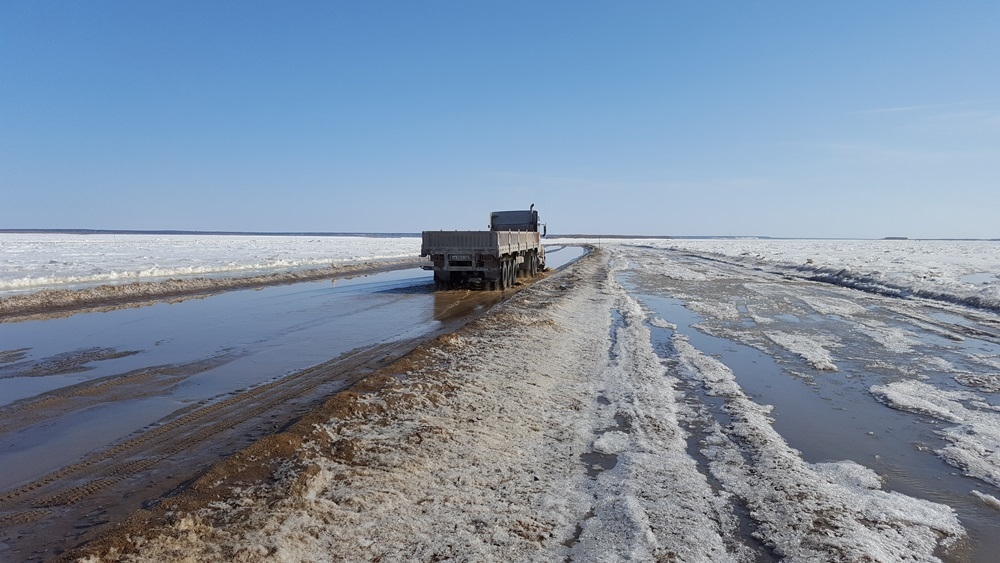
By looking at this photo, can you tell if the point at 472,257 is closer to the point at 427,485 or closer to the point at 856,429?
the point at 856,429

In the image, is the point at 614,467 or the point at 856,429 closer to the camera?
the point at 614,467

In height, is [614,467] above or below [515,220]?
below

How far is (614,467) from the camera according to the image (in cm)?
498

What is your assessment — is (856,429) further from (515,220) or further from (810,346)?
(515,220)

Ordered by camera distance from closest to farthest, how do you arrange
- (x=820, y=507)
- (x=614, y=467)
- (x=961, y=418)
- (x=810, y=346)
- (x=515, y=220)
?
(x=820, y=507)
(x=614, y=467)
(x=961, y=418)
(x=810, y=346)
(x=515, y=220)

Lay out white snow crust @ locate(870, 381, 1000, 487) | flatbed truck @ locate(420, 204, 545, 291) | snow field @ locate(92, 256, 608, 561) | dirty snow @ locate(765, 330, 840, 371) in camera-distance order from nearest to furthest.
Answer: snow field @ locate(92, 256, 608, 561) → white snow crust @ locate(870, 381, 1000, 487) → dirty snow @ locate(765, 330, 840, 371) → flatbed truck @ locate(420, 204, 545, 291)

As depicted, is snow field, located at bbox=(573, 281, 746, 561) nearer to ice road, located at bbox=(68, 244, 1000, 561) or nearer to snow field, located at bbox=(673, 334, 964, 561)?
ice road, located at bbox=(68, 244, 1000, 561)

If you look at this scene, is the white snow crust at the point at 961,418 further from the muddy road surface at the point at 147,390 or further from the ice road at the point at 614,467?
the muddy road surface at the point at 147,390

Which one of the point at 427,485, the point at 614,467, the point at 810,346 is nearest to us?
the point at 427,485

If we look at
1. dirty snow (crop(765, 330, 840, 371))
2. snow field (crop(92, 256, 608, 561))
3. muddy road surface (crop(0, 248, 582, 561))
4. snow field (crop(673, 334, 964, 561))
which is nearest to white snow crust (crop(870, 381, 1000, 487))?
snow field (crop(673, 334, 964, 561))

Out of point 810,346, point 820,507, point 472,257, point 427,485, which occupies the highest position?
point 472,257

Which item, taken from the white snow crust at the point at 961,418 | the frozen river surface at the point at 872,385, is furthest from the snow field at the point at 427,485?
the white snow crust at the point at 961,418

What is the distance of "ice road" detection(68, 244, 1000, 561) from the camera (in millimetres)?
3672

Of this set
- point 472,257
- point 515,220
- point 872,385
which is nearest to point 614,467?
point 872,385
